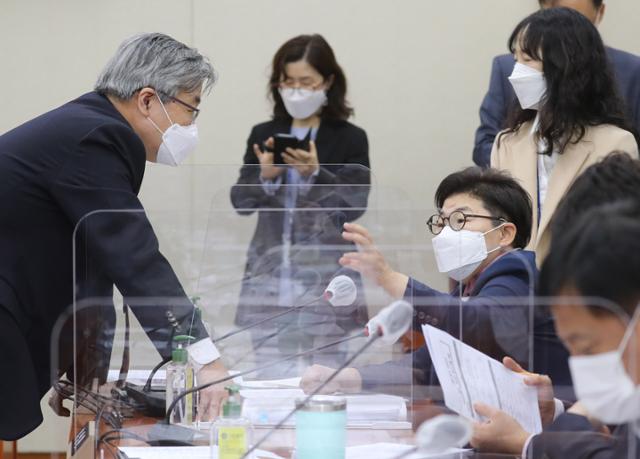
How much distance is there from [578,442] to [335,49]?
2908 mm

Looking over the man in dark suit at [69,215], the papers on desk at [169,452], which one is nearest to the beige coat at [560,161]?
the man in dark suit at [69,215]

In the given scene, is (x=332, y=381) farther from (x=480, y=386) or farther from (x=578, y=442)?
(x=578, y=442)

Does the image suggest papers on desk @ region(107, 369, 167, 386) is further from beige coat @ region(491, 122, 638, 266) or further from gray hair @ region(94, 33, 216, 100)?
beige coat @ region(491, 122, 638, 266)

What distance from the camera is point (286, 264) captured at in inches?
105

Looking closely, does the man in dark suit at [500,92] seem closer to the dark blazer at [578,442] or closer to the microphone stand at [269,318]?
the microphone stand at [269,318]

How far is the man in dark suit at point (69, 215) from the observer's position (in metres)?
2.05

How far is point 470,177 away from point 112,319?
99cm

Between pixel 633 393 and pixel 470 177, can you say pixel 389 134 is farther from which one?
pixel 633 393

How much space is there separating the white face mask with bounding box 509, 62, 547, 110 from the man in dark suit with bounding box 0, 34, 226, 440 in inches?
37.5

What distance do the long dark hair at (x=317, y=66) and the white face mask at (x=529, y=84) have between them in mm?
777

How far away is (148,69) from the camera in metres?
2.49

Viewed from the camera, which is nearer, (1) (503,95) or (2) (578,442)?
(2) (578,442)

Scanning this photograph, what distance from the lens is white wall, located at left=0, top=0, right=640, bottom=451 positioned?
4219 mm

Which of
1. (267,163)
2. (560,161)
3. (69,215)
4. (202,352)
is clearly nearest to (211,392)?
(202,352)
